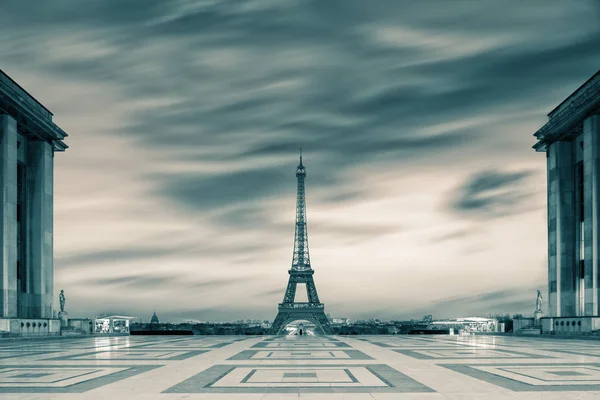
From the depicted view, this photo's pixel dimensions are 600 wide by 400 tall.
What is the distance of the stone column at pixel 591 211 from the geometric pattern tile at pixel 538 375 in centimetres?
3984

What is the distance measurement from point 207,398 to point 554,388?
7186mm

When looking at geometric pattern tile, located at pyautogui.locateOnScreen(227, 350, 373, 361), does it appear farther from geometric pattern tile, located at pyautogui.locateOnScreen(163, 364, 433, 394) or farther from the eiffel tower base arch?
the eiffel tower base arch

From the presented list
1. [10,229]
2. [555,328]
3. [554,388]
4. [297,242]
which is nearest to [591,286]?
[555,328]

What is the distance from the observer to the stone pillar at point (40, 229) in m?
63.0

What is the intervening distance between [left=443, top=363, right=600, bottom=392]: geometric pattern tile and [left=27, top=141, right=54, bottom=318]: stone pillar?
175ft

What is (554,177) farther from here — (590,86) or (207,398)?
(207,398)

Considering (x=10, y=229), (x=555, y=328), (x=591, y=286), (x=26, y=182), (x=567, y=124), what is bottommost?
(x=555, y=328)

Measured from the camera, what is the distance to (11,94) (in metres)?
53.3

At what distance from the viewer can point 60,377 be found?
15.8m

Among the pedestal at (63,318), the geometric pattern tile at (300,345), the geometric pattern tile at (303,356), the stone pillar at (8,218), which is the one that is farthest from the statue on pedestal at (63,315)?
the geometric pattern tile at (303,356)

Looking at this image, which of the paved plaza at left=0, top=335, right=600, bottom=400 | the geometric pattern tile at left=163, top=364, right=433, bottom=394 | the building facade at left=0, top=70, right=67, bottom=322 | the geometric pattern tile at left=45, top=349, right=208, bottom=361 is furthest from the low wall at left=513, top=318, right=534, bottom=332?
the geometric pattern tile at left=163, top=364, right=433, bottom=394

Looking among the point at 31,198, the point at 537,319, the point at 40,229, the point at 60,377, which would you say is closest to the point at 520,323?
the point at 537,319

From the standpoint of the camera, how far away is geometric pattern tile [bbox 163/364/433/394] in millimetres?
13284

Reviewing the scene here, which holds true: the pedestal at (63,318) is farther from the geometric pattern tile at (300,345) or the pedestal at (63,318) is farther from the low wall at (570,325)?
the low wall at (570,325)
